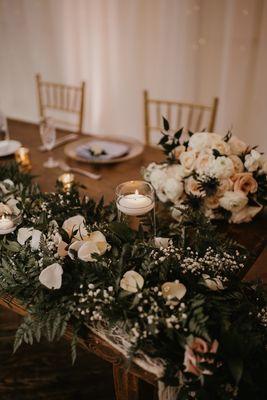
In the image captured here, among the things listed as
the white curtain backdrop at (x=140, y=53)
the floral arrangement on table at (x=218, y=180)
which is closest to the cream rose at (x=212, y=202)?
the floral arrangement on table at (x=218, y=180)

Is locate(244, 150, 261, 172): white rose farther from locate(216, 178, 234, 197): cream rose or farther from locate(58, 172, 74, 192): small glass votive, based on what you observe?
locate(58, 172, 74, 192): small glass votive

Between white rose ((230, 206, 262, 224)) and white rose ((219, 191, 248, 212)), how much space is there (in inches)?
1.4

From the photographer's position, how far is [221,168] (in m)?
1.30

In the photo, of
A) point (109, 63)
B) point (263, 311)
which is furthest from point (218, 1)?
point (263, 311)

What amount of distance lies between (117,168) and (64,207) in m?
0.57

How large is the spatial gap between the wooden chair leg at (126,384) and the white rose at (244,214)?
63 cm

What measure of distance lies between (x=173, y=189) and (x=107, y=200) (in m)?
0.29

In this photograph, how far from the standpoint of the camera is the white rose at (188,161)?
1.37m

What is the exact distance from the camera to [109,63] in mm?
3518

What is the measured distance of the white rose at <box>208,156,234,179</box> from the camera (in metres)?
1.30

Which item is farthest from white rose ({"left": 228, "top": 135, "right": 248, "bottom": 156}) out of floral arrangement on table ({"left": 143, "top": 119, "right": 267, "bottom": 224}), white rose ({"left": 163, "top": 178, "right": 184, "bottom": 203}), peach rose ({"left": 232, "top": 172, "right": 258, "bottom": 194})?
white rose ({"left": 163, "top": 178, "right": 184, "bottom": 203})

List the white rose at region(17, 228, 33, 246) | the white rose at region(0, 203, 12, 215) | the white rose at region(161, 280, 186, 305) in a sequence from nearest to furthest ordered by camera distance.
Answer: the white rose at region(161, 280, 186, 305), the white rose at region(17, 228, 33, 246), the white rose at region(0, 203, 12, 215)

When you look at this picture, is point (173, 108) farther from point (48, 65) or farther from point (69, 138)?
point (69, 138)

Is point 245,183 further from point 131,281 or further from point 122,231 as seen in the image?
point 131,281
